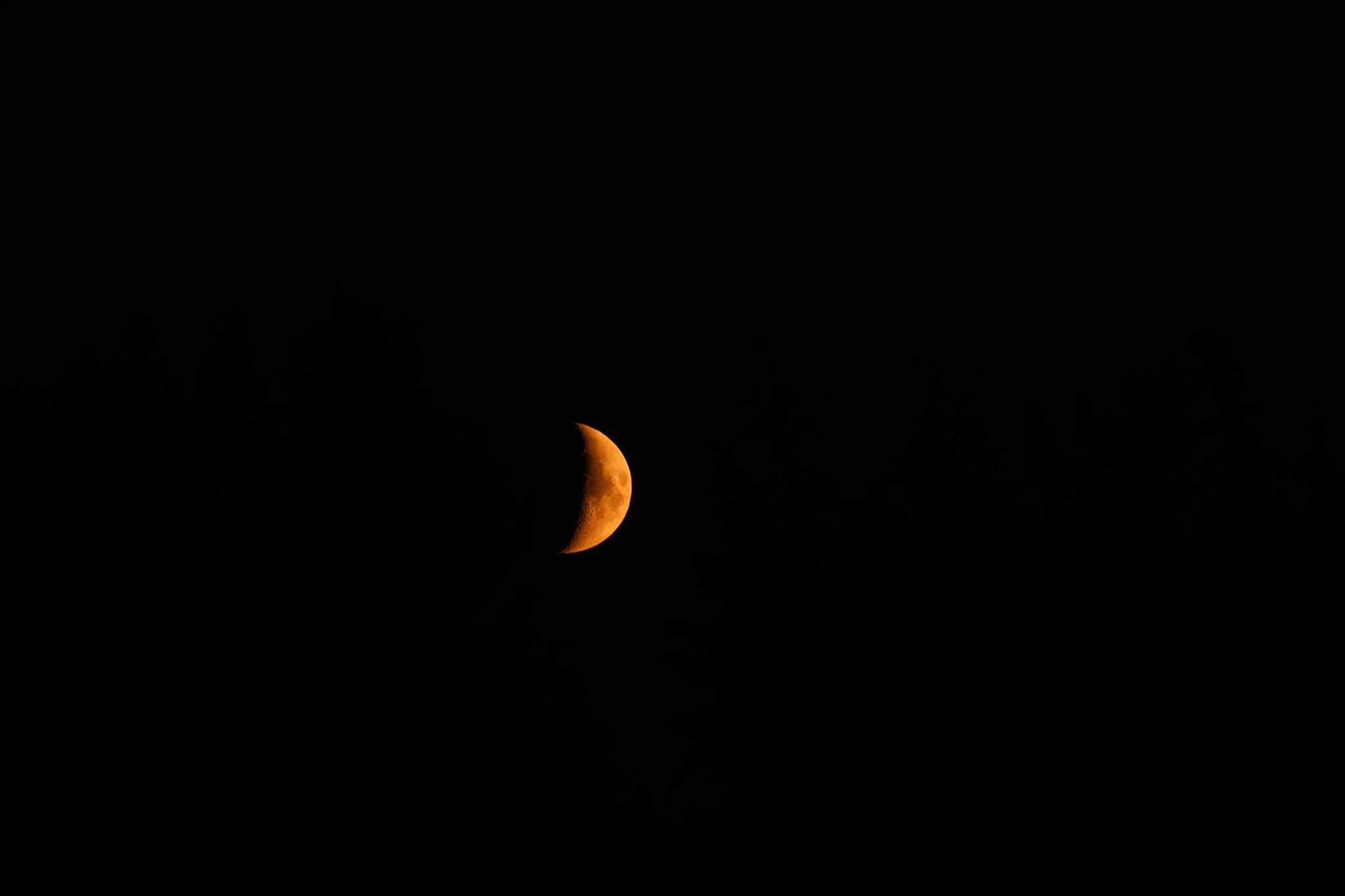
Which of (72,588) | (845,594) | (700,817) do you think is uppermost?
(845,594)

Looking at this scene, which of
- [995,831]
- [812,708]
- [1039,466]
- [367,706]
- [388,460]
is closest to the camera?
[367,706]

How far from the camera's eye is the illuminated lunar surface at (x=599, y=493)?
27141 millimetres

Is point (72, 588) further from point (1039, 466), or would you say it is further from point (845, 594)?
point (1039, 466)

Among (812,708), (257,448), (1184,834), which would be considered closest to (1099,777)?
(1184,834)

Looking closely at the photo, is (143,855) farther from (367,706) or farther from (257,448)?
(257,448)

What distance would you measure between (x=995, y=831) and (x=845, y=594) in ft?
14.9

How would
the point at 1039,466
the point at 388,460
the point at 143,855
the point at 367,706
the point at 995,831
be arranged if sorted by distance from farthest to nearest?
the point at 1039,466 < the point at 995,831 < the point at 388,460 < the point at 367,706 < the point at 143,855

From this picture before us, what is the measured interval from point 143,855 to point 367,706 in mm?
2459

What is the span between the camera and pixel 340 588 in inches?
541

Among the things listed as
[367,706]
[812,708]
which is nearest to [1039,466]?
[812,708]

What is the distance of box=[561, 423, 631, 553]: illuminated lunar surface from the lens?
27141mm

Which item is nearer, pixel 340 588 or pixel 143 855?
pixel 143 855

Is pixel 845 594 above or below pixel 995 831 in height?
above

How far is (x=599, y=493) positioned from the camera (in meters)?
28.6
